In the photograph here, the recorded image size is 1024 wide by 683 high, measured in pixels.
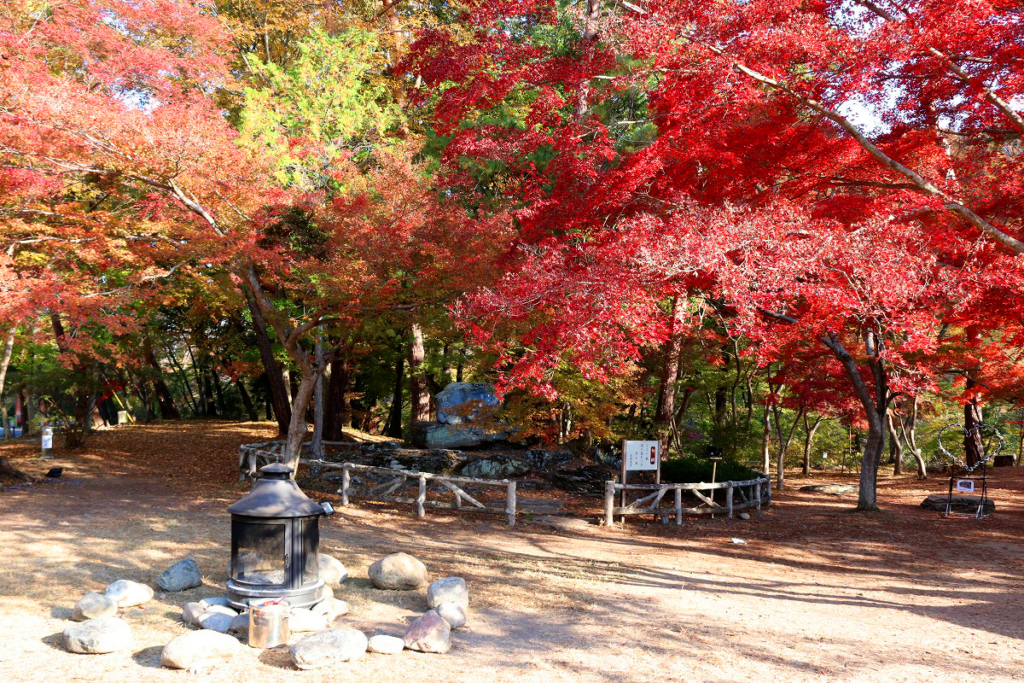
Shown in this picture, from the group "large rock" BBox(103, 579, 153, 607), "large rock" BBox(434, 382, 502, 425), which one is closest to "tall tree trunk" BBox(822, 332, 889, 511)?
"large rock" BBox(434, 382, 502, 425)

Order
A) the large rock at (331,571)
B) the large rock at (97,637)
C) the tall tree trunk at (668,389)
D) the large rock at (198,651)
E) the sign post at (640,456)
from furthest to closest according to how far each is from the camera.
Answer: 1. the tall tree trunk at (668,389)
2. the sign post at (640,456)
3. the large rock at (331,571)
4. the large rock at (97,637)
5. the large rock at (198,651)

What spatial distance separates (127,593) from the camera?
7.01 m

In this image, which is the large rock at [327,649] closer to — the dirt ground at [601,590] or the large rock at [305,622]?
the dirt ground at [601,590]

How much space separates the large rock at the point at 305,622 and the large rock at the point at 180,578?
5.49ft

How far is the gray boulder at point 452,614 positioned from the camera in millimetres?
6805

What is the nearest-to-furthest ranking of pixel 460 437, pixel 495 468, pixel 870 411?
1. pixel 870 411
2. pixel 495 468
3. pixel 460 437

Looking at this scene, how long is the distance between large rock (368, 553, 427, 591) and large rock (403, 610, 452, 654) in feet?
5.58

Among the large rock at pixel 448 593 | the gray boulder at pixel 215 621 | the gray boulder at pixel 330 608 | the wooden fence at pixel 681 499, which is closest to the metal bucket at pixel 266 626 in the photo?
the gray boulder at pixel 215 621

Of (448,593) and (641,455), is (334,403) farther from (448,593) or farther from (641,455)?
(448,593)

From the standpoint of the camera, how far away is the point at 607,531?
12.9 m

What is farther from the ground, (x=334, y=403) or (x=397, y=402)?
(x=334, y=403)

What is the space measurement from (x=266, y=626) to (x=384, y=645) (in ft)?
3.37

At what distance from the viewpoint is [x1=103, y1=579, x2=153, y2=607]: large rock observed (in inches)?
274

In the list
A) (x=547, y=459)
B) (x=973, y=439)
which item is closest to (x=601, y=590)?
(x=547, y=459)
